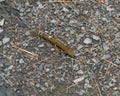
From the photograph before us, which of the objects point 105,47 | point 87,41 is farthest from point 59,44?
point 105,47

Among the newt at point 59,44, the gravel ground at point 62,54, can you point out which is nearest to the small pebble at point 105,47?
the gravel ground at point 62,54

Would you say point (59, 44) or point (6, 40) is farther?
point (6, 40)

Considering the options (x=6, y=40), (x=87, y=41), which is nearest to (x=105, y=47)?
(x=87, y=41)

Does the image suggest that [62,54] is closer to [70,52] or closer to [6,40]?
[70,52]

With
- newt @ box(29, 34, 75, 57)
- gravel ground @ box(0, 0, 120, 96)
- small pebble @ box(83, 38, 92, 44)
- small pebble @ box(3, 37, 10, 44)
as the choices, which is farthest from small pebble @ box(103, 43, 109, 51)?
small pebble @ box(3, 37, 10, 44)

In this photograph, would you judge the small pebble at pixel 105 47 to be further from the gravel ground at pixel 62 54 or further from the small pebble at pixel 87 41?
the small pebble at pixel 87 41

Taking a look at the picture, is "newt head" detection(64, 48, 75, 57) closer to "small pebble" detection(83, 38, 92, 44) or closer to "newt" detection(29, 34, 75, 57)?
"newt" detection(29, 34, 75, 57)

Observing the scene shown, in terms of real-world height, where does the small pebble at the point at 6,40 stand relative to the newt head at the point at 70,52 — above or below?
above

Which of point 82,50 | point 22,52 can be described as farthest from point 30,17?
point 82,50

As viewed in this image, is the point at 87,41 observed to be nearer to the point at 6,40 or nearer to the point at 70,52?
the point at 70,52

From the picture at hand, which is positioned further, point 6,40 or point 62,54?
point 6,40
